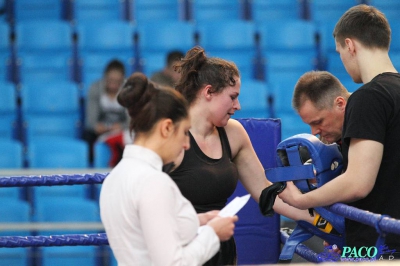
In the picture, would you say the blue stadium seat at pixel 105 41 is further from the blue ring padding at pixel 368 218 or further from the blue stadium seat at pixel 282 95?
the blue ring padding at pixel 368 218

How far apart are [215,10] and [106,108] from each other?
6.37 ft

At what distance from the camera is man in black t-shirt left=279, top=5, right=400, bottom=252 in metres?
2.33

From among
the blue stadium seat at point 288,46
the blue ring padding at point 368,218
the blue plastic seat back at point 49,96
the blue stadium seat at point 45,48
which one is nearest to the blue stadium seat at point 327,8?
the blue stadium seat at point 288,46

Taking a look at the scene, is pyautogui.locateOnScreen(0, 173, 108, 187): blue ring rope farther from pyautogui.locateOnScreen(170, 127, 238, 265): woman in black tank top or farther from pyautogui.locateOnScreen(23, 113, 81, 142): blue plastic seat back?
pyautogui.locateOnScreen(23, 113, 81, 142): blue plastic seat back

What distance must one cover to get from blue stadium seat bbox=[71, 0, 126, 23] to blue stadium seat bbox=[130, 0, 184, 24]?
13cm

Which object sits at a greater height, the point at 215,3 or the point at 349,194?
the point at 215,3

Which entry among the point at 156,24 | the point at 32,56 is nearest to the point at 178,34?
the point at 156,24

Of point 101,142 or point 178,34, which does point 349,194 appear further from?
point 178,34

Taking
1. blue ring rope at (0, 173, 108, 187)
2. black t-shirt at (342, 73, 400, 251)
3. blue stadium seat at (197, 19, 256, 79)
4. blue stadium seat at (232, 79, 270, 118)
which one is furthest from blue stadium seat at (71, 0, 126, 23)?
black t-shirt at (342, 73, 400, 251)

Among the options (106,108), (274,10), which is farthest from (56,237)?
(274,10)

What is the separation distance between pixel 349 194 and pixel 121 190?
2.71ft

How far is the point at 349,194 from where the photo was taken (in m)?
2.38

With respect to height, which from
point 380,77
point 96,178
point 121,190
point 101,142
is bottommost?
point 101,142

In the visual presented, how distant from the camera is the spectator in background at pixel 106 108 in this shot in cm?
580
